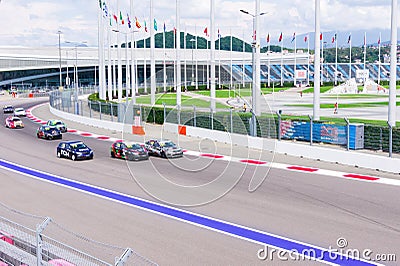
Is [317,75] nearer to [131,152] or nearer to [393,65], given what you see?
[393,65]

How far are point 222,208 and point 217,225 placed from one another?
7.56 ft

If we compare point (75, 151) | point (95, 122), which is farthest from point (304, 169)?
point (95, 122)

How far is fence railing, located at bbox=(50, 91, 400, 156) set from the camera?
27848 mm

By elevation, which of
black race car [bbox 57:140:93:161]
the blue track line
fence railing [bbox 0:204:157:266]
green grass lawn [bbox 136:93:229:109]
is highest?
green grass lawn [bbox 136:93:229:109]

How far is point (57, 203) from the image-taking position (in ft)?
67.2

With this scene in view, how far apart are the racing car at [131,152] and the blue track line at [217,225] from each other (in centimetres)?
471

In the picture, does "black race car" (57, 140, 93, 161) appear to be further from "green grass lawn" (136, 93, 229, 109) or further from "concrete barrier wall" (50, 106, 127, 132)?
"green grass lawn" (136, 93, 229, 109)

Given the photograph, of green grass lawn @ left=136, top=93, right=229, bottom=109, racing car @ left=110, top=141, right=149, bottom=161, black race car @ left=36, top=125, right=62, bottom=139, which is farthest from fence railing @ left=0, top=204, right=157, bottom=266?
green grass lawn @ left=136, top=93, right=229, bottom=109

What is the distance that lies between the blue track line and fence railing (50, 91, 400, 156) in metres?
11.8

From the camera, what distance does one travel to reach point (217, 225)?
665 inches

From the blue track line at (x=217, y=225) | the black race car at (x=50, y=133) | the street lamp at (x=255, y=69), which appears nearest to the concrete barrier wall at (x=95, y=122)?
the black race car at (x=50, y=133)

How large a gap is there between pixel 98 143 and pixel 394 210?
994 inches

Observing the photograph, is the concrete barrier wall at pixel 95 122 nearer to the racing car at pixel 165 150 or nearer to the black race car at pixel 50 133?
the black race car at pixel 50 133

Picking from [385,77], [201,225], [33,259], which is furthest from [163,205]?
[385,77]
